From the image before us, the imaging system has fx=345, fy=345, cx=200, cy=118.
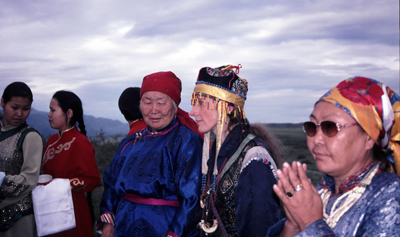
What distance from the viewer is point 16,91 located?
459 cm

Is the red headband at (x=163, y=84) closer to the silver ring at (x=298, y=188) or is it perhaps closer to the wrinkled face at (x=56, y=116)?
the wrinkled face at (x=56, y=116)

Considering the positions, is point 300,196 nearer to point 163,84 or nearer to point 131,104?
point 163,84

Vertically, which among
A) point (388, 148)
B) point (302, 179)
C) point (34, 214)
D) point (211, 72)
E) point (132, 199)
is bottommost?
point (34, 214)

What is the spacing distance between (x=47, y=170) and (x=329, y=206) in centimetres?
427

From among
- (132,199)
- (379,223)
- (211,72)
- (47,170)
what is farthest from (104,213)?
(379,223)

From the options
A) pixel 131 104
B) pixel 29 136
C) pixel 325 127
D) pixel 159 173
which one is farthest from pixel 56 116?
pixel 325 127

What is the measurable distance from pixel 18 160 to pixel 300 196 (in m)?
3.89

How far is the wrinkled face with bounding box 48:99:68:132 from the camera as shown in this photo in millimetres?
5027

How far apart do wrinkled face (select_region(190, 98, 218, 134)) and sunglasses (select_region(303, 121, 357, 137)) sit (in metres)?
1.15

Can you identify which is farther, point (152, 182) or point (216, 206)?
point (152, 182)

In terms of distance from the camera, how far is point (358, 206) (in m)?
2.05

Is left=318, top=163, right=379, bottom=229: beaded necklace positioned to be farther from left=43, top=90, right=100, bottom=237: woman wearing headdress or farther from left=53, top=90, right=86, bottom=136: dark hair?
left=53, top=90, right=86, bottom=136: dark hair

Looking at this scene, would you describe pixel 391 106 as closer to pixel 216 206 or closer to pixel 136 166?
pixel 216 206

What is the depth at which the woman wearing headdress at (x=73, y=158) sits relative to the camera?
16.0 feet
